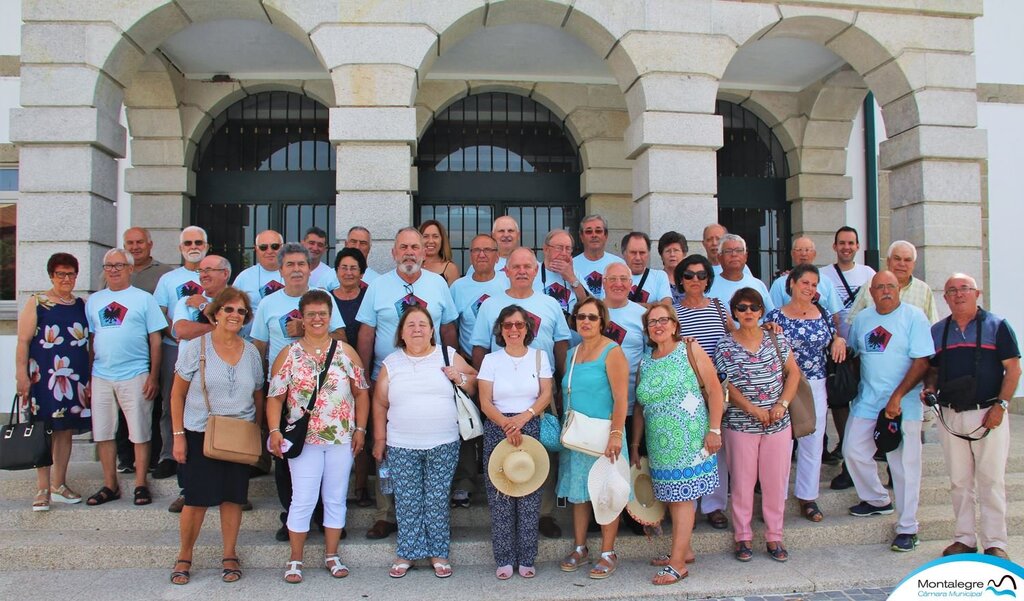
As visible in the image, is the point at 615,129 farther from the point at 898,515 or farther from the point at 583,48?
the point at 898,515

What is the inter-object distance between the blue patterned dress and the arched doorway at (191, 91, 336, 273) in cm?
400

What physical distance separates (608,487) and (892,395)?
2.11 meters

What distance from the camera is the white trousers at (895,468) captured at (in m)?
4.60

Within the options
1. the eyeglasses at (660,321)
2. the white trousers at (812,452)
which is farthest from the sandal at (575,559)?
the white trousers at (812,452)

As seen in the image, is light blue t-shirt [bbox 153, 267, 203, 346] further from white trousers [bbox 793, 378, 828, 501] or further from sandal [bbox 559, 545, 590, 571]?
white trousers [bbox 793, 378, 828, 501]

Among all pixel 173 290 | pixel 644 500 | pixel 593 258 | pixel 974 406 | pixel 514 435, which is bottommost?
pixel 644 500

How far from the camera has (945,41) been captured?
22.4 ft

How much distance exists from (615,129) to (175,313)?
5.91 meters

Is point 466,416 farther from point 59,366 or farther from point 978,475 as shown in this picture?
point 978,475

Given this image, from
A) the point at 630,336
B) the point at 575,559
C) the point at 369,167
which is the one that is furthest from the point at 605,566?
the point at 369,167

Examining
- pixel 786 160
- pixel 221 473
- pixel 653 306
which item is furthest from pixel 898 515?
pixel 786 160

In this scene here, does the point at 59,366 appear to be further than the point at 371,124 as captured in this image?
No

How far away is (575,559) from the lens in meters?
4.23

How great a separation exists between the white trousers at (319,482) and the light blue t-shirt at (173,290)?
5.76ft
